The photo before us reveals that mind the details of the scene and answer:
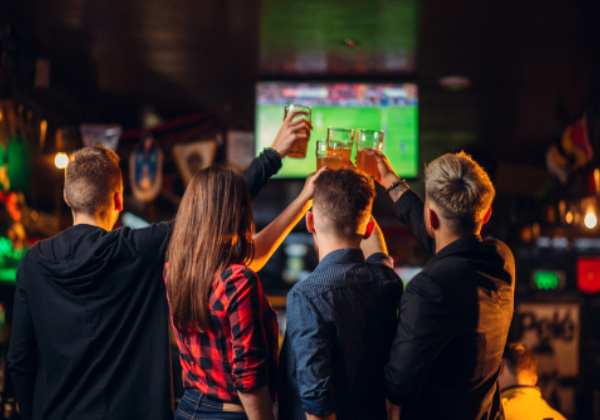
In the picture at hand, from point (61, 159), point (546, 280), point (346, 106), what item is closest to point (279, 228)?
point (346, 106)

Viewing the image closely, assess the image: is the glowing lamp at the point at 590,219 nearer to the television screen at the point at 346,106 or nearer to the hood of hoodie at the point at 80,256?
the television screen at the point at 346,106

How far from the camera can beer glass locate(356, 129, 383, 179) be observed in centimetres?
203

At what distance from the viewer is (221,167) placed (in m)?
1.70

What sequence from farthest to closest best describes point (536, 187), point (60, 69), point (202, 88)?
1. point (536, 187)
2. point (202, 88)
3. point (60, 69)

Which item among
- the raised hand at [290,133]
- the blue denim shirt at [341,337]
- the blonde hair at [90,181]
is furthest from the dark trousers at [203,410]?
the raised hand at [290,133]

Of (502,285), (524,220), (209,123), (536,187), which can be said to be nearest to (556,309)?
(524,220)

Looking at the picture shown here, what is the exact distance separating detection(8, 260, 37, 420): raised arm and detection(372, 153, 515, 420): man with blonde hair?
130 cm

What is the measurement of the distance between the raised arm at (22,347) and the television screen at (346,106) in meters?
2.24

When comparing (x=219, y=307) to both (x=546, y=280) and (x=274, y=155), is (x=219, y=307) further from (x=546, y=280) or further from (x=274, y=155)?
(x=546, y=280)

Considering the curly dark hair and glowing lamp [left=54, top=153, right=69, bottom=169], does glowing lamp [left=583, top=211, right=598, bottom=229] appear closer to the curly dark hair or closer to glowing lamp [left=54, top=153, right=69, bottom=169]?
the curly dark hair

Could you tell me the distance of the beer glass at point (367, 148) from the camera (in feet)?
6.65

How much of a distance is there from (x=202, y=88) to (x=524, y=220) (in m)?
5.04

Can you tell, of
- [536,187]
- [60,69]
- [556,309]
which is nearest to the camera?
[60,69]

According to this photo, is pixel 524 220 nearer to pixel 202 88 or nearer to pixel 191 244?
pixel 202 88
